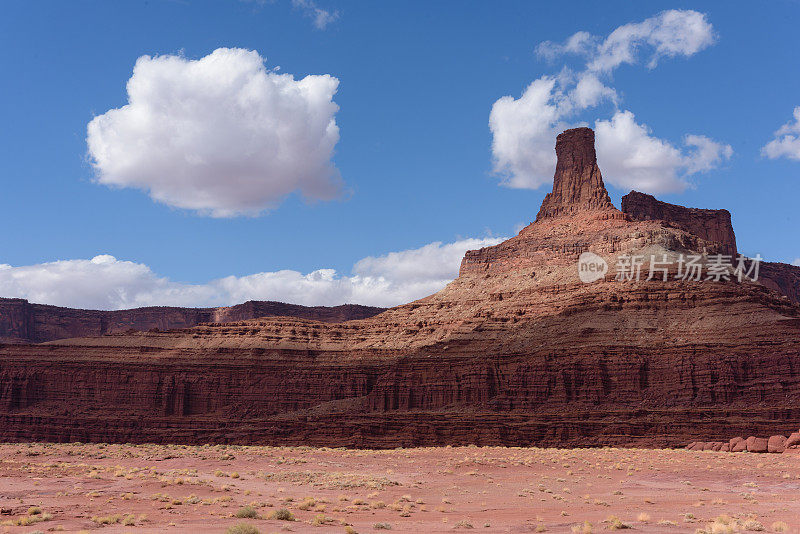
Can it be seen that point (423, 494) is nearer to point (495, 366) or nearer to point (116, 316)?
point (495, 366)

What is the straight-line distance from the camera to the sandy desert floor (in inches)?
828

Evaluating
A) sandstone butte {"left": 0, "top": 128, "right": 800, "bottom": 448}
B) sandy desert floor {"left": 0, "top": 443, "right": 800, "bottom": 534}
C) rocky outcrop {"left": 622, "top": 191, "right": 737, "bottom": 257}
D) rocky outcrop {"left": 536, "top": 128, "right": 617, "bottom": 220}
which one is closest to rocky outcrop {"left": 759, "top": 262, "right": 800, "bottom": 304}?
rocky outcrop {"left": 622, "top": 191, "right": 737, "bottom": 257}

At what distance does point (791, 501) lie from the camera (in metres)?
27.3

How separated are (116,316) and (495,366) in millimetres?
103459

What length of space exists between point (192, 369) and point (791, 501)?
7203 cm

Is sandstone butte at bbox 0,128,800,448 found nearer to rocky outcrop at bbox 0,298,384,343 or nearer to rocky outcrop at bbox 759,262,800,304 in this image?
rocky outcrop at bbox 759,262,800,304

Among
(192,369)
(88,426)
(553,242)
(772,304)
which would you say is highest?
(553,242)

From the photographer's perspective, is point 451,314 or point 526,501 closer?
point 526,501

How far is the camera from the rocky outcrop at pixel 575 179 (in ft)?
354

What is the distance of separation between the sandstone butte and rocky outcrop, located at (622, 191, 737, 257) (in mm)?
12818

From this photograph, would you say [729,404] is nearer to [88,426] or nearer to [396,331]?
[396,331]

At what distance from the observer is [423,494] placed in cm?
3123

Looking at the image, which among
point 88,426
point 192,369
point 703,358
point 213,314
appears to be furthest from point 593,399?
point 213,314

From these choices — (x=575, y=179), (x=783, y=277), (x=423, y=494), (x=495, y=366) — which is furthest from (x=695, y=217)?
(x=423, y=494)
